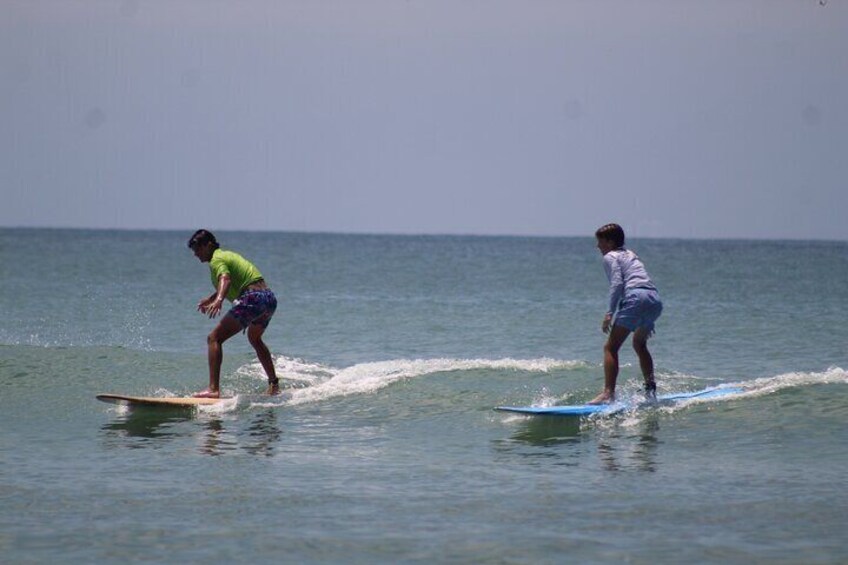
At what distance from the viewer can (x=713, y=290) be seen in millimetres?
46812

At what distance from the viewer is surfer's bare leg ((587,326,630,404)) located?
12391 mm

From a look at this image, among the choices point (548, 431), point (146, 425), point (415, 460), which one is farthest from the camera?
point (146, 425)

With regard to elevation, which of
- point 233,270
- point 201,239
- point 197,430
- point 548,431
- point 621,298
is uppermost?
point 201,239

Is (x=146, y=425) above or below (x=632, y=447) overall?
above

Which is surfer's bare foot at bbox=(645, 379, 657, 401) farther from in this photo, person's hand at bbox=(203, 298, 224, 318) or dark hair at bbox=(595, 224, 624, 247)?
person's hand at bbox=(203, 298, 224, 318)

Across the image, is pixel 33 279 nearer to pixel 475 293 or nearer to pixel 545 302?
pixel 475 293

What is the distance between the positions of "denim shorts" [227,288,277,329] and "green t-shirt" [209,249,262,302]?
10 centimetres

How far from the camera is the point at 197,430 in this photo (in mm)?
11906

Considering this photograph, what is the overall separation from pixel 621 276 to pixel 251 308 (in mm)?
3979

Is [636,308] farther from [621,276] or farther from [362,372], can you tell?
[362,372]

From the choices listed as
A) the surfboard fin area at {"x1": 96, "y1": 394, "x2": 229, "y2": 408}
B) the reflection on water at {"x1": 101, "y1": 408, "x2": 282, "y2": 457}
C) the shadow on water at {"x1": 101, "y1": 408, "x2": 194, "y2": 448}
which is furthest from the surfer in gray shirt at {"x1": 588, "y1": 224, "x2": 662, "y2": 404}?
the shadow on water at {"x1": 101, "y1": 408, "x2": 194, "y2": 448}

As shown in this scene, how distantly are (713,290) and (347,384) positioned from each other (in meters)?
34.4

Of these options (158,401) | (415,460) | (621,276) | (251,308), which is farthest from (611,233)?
(158,401)

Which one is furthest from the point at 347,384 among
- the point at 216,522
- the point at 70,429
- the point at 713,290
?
the point at 713,290
